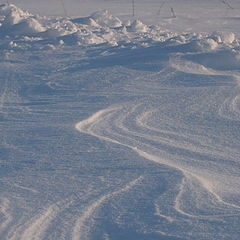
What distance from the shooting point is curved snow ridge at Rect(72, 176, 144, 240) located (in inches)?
79.3

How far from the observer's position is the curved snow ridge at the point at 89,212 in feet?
6.61

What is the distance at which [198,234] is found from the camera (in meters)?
1.96

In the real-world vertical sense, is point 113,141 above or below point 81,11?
below

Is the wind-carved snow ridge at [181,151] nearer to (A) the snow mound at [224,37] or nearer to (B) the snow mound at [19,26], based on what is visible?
(A) the snow mound at [224,37]

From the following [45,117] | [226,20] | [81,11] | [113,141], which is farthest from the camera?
[81,11]

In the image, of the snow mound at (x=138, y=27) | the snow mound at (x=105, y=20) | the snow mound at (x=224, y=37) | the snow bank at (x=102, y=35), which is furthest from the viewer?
the snow mound at (x=105, y=20)

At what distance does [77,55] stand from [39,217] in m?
→ 3.23

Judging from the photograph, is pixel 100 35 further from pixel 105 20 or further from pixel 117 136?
pixel 117 136

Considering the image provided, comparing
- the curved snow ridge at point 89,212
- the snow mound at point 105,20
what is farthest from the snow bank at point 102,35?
the curved snow ridge at point 89,212

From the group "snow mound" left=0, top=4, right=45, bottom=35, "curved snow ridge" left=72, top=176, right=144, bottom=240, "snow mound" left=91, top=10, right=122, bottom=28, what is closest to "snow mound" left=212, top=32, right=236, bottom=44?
"snow mound" left=91, top=10, right=122, bottom=28

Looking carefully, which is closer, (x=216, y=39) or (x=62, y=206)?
(x=62, y=206)

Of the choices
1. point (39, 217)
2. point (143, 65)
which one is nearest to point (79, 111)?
point (143, 65)

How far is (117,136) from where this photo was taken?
313cm

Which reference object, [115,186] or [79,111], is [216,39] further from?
[115,186]
